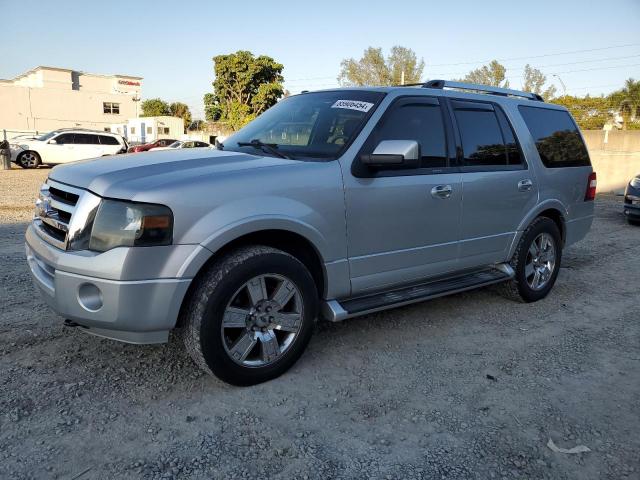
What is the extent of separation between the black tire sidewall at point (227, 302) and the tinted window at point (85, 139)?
21878 mm

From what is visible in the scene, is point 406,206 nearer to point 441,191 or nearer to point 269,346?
point 441,191

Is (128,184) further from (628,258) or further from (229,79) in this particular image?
(229,79)

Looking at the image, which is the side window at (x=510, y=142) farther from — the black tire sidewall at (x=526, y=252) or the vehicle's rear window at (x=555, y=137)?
the black tire sidewall at (x=526, y=252)

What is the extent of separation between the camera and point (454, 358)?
3.71 m

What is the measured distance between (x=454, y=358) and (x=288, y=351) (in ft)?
4.19

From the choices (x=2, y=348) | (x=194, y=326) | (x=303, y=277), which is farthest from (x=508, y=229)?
(x=2, y=348)

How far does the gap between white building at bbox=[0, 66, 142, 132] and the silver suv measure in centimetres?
5450

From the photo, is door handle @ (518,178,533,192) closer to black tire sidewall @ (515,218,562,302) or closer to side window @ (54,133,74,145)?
black tire sidewall @ (515,218,562,302)

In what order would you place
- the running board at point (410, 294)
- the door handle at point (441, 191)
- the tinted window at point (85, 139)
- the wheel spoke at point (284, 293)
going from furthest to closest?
the tinted window at point (85, 139)
the door handle at point (441, 191)
the running board at point (410, 294)
the wheel spoke at point (284, 293)

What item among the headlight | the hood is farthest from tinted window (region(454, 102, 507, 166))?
the headlight

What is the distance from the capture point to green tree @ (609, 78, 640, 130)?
122 feet

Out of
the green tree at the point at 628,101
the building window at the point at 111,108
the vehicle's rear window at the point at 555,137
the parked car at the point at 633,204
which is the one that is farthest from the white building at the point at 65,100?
the vehicle's rear window at the point at 555,137

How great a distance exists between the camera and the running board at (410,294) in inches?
135

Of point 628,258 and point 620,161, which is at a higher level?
point 620,161
